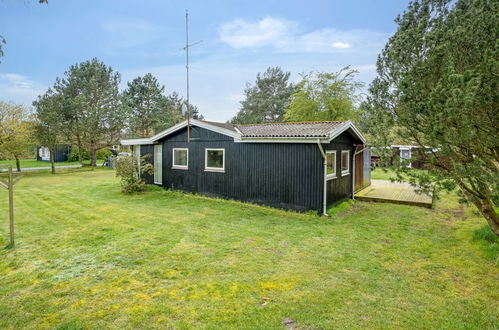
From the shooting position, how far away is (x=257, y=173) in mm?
8906

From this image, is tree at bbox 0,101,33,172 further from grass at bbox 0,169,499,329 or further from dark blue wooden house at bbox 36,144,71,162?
grass at bbox 0,169,499,329

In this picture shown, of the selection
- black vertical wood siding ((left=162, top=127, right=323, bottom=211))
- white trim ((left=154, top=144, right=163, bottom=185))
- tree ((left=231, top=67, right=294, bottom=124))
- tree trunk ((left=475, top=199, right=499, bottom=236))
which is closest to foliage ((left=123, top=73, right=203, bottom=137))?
tree ((left=231, top=67, right=294, bottom=124))

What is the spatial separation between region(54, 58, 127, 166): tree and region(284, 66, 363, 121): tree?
15.5m

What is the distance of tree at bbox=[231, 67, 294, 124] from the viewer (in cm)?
3259

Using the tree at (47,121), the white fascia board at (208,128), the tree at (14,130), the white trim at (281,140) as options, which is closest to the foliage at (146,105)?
the tree at (47,121)

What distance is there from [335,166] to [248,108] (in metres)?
26.6

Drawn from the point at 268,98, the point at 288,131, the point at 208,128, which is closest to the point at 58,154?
the point at 268,98

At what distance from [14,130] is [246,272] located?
20.8 m

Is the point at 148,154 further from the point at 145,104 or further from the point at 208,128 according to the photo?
the point at 145,104

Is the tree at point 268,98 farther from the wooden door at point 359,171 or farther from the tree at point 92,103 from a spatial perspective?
the wooden door at point 359,171

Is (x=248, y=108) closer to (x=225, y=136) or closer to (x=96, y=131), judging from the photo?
(x=96, y=131)

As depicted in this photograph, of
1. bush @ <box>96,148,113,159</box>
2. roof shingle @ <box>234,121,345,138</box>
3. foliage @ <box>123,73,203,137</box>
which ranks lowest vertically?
bush @ <box>96,148,113,159</box>

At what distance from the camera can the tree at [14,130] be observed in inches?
687

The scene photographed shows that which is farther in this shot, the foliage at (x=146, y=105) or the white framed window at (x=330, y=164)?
the foliage at (x=146, y=105)
